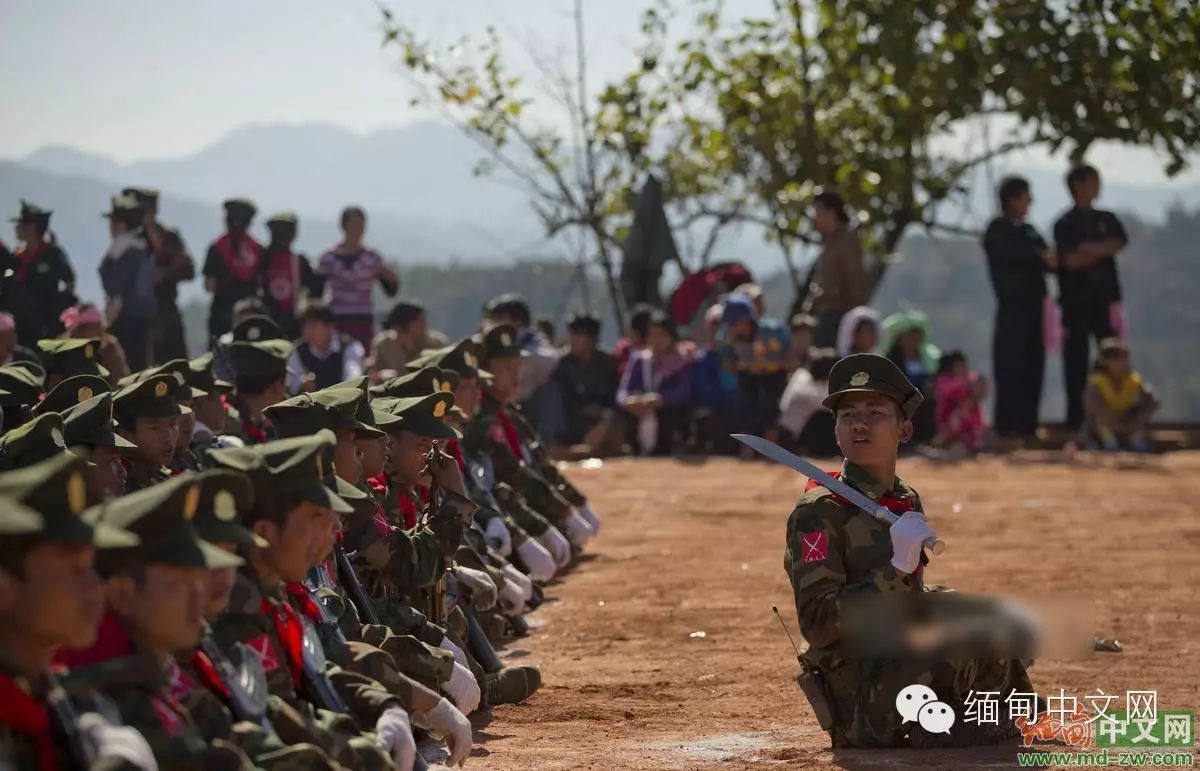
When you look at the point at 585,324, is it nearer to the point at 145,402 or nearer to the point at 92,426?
the point at 145,402

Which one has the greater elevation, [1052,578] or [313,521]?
[313,521]

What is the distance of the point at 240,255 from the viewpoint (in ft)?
58.0

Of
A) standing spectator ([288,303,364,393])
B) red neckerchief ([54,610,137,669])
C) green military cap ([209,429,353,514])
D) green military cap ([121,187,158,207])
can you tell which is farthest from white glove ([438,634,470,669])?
green military cap ([121,187,158,207])

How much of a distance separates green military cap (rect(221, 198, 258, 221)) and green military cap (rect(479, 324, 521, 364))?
20.0 feet

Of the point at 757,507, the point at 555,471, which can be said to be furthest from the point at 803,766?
the point at 757,507

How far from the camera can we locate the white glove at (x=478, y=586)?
8.45m

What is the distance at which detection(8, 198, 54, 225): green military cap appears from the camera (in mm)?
15500

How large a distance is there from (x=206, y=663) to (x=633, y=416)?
13.9 meters

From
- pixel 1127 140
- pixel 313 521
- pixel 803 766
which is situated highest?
pixel 1127 140

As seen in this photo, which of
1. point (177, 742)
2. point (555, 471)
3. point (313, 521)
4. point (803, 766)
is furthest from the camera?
point (555, 471)

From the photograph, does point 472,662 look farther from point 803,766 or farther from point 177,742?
point 177,742

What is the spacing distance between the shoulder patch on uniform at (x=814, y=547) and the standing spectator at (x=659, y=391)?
11.7 m

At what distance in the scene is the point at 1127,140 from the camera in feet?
66.8

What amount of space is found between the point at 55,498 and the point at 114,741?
52 centimetres
